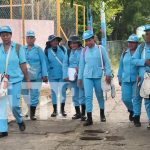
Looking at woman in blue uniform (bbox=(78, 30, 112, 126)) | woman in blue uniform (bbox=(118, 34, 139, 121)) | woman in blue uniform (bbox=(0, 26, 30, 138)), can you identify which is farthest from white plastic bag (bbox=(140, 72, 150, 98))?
woman in blue uniform (bbox=(0, 26, 30, 138))

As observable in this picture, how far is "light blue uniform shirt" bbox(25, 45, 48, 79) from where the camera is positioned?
10.5m

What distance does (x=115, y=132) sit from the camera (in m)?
9.17

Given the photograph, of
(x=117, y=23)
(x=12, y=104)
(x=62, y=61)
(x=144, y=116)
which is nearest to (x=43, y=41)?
(x=62, y=61)

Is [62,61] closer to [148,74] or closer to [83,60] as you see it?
[83,60]

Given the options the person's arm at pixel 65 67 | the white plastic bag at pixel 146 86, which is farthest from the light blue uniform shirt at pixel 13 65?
the white plastic bag at pixel 146 86

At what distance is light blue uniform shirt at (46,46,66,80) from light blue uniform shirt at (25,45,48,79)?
42 cm

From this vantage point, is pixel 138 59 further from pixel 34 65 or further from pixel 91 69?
pixel 34 65

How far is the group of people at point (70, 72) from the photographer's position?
8.88 m

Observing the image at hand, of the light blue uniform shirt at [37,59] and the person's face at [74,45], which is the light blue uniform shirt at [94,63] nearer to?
the person's face at [74,45]

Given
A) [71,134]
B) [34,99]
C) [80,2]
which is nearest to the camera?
[80,2]

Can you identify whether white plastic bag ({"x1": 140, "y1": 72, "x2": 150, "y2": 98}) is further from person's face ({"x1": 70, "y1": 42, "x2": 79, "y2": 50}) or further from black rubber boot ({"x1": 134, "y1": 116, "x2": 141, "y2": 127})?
person's face ({"x1": 70, "y1": 42, "x2": 79, "y2": 50})

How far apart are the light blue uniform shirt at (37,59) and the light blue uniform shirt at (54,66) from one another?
416 mm

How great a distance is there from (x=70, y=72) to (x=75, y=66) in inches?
7.5

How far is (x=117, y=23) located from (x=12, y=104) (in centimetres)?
A: 2927
